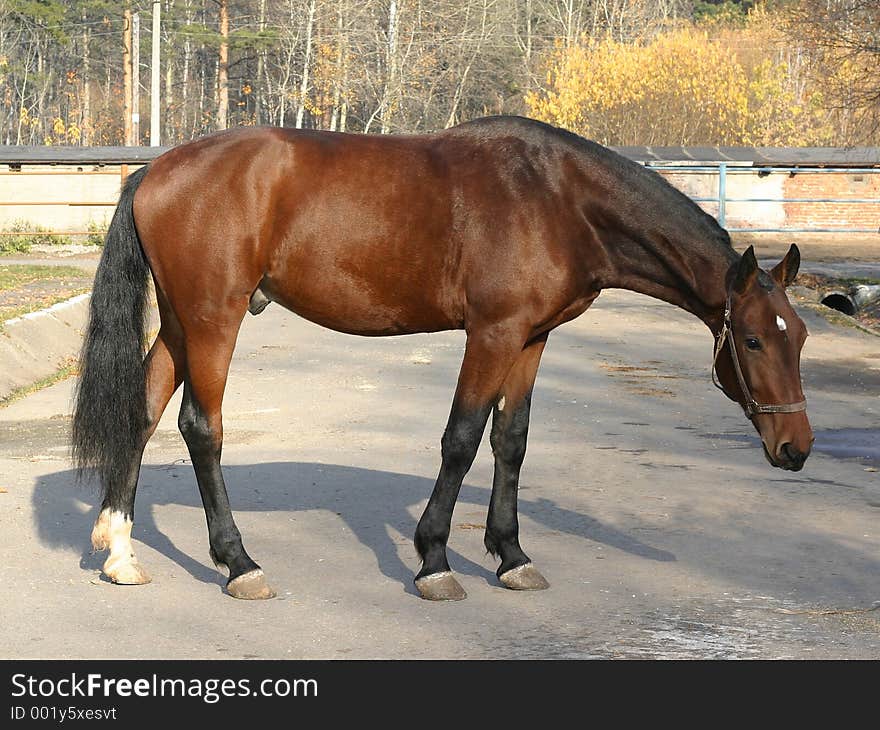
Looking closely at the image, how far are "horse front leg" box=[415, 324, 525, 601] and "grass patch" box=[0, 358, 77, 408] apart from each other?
5.94 m

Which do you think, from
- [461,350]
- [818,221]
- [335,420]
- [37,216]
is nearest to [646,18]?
[818,221]

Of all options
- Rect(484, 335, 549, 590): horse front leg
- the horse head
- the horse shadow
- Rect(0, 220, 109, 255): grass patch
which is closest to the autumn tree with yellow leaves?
Rect(0, 220, 109, 255): grass patch

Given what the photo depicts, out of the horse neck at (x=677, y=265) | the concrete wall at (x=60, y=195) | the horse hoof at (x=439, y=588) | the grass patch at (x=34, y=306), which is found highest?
the horse neck at (x=677, y=265)

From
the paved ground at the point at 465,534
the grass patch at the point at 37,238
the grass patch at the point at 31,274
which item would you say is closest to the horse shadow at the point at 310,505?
the paved ground at the point at 465,534

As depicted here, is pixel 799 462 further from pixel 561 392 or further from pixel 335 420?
pixel 561 392

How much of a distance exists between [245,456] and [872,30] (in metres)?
19.0

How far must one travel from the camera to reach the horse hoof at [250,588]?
5328 mm

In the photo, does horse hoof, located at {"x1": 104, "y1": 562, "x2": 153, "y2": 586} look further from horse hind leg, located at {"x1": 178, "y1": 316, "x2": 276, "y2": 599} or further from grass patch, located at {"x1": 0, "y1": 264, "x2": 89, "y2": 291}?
grass patch, located at {"x1": 0, "y1": 264, "x2": 89, "y2": 291}

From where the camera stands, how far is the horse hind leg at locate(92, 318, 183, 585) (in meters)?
5.55

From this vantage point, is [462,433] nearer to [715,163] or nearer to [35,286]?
[35,286]

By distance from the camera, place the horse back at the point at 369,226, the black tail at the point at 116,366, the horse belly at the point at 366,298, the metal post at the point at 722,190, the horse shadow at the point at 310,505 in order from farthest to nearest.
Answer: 1. the metal post at the point at 722,190
2. the horse shadow at the point at 310,505
3. the black tail at the point at 116,366
4. the horse belly at the point at 366,298
5. the horse back at the point at 369,226

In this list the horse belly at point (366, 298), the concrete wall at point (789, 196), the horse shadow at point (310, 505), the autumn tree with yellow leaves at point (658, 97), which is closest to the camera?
the horse belly at point (366, 298)

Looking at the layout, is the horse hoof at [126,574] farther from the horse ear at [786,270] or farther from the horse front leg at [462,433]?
the horse ear at [786,270]

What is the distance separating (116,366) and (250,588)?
119 cm
